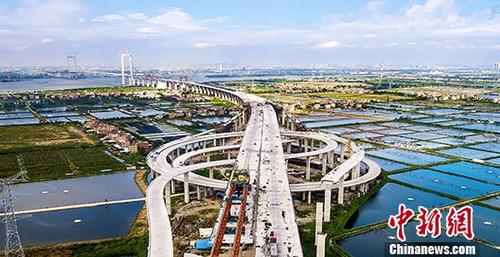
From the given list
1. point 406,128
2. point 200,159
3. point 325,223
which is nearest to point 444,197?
point 325,223

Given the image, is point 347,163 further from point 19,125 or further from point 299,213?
point 19,125

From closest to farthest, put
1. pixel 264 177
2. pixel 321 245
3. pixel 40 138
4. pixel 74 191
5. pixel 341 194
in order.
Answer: pixel 321 245
pixel 264 177
pixel 341 194
pixel 74 191
pixel 40 138

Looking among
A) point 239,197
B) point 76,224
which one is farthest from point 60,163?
point 239,197

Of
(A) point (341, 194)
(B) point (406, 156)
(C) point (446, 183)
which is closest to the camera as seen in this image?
(A) point (341, 194)

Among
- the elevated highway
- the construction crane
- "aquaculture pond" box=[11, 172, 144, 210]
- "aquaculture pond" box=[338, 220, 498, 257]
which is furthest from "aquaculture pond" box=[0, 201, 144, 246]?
"aquaculture pond" box=[338, 220, 498, 257]

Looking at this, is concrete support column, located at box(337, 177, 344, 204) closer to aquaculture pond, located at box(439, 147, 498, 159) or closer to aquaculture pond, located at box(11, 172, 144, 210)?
aquaculture pond, located at box(11, 172, 144, 210)

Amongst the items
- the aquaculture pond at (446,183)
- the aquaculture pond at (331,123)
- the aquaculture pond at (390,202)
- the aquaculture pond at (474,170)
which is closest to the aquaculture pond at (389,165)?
the aquaculture pond at (446,183)

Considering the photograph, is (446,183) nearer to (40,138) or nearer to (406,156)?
(406,156)
